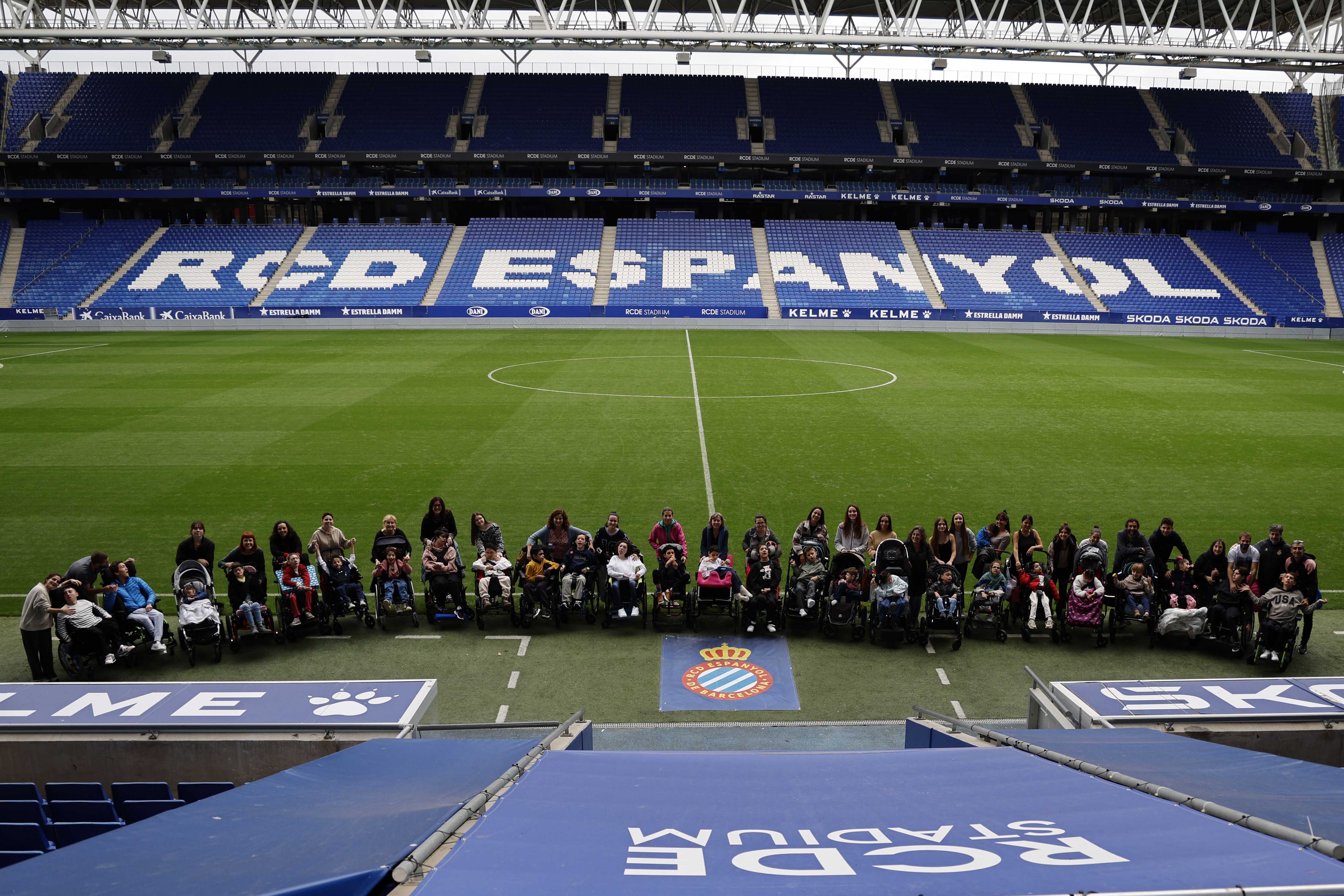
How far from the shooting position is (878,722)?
8.38 m

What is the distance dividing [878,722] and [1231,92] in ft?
233

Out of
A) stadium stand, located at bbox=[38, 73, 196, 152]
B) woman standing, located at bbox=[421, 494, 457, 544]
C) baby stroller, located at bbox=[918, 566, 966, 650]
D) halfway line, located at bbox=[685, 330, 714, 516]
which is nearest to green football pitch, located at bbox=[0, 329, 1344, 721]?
halfway line, located at bbox=[685, 330, 714, 516]

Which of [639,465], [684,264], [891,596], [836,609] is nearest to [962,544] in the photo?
[891,596]

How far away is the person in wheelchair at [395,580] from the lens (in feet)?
35.5

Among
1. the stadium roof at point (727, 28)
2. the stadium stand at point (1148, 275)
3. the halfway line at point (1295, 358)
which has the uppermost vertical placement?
the stadium roof at point (727, 28)

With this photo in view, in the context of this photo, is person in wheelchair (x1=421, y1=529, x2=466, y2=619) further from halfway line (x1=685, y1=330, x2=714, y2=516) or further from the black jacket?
halfway line (x1=685, y1=330, x2=714, y2=516)

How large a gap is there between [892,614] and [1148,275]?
51.3 m

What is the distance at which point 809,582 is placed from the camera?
10.6 metres

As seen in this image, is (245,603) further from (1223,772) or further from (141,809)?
(1223,772)

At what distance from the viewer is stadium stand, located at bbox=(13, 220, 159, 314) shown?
1935 inches

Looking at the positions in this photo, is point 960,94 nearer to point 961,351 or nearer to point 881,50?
point 881,50

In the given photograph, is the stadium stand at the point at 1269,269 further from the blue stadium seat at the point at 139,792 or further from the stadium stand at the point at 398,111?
the blue stadium seat at the point at 139,792

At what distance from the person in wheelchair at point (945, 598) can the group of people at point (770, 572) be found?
0.02m

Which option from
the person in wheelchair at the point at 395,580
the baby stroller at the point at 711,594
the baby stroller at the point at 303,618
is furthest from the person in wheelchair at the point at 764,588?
the baby stroller at the point at 303,618
